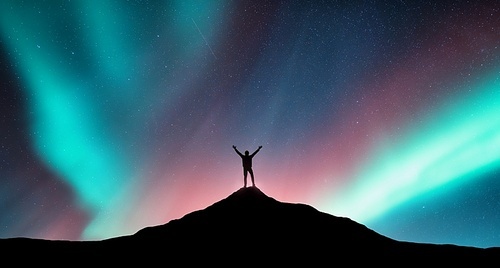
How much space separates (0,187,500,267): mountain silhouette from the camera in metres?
17.8

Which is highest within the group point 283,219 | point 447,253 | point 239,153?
point 239,153

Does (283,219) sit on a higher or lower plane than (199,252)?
higher

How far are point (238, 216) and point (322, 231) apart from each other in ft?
17.2

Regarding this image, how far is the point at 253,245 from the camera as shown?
18906 millimetres

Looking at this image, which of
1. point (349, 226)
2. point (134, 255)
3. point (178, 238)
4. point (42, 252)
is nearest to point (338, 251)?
point (349, 226)

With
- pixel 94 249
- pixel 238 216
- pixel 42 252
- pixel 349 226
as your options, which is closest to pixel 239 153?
pixel 238 216

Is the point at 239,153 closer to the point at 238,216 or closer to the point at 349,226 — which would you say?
the point at 238,216

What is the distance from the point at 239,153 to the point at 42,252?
12803mm

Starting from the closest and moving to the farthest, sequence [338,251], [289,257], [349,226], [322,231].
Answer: [289,257] < [338,251] < [322,231] < [349,226]

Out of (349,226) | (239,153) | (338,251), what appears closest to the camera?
(338,251)

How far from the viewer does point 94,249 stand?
1884 cm

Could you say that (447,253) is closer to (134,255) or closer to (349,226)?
(349,226)

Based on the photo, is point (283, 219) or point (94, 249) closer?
point (94, 249)

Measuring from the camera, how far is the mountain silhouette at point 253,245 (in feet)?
58.5
